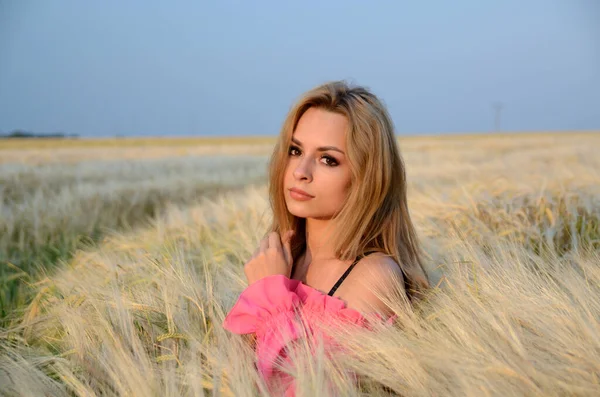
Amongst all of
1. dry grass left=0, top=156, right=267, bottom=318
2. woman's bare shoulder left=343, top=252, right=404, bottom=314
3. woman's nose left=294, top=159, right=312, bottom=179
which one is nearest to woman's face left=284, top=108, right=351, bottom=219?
woman's nose left=294, top=159, right=312, bottom=179

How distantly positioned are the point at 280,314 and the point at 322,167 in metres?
0.49

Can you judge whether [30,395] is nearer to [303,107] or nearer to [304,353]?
[304,353]

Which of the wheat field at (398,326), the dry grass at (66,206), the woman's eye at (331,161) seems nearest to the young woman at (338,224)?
the woman's eye at (331,161)

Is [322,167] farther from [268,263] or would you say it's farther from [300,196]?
[268,263]

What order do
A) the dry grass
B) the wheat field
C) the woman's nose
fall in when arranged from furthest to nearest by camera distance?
1. the dry grass
2. the woman's nose
3. the wheat field

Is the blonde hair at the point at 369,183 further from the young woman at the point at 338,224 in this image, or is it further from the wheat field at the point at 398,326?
the wheat field at the point at 398,326

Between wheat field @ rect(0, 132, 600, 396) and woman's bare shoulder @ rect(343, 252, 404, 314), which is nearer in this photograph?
wheat field @ rect(0, 132, 600, 396)

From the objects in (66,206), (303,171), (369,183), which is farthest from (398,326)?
(66,206)

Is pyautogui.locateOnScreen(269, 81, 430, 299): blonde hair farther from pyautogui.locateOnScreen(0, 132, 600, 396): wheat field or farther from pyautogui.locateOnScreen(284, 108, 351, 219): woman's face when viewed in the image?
pyautogui.locateOnScreen(0, 132, 600, 396): wheat field

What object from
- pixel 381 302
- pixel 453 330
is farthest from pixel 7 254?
pixel 453 330

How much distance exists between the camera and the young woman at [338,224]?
1.75 m

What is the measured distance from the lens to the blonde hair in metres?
1.88

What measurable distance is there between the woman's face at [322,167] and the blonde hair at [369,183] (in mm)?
30

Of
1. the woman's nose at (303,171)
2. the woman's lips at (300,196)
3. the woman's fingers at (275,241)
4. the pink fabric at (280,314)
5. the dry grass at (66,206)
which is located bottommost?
the dry grass at (66,206)
